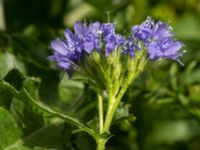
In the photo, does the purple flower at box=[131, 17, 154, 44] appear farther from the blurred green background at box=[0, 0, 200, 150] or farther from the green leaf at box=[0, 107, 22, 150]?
the green leaf at box=[0, 107, 22, 150]

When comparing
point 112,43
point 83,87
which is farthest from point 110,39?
point 83,87

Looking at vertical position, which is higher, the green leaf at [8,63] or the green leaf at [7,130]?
the green leaf at [8,63]

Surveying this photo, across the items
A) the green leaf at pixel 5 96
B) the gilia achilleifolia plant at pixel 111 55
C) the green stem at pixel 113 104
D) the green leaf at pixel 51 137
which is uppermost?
the gilia achilleifolia plant at pixel 111 55

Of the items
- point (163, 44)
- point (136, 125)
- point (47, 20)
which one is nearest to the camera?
point (163, 44)

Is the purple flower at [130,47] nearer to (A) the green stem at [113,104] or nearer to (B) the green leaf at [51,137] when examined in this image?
(A) the green stem at [113,104]

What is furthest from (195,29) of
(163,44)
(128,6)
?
(163,44)

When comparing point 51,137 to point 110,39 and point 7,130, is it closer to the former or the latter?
point 7,130

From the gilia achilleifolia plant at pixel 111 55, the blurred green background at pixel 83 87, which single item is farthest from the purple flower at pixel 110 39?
the blurred green background at pixel 83 87

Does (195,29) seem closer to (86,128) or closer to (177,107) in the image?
(177,107)
